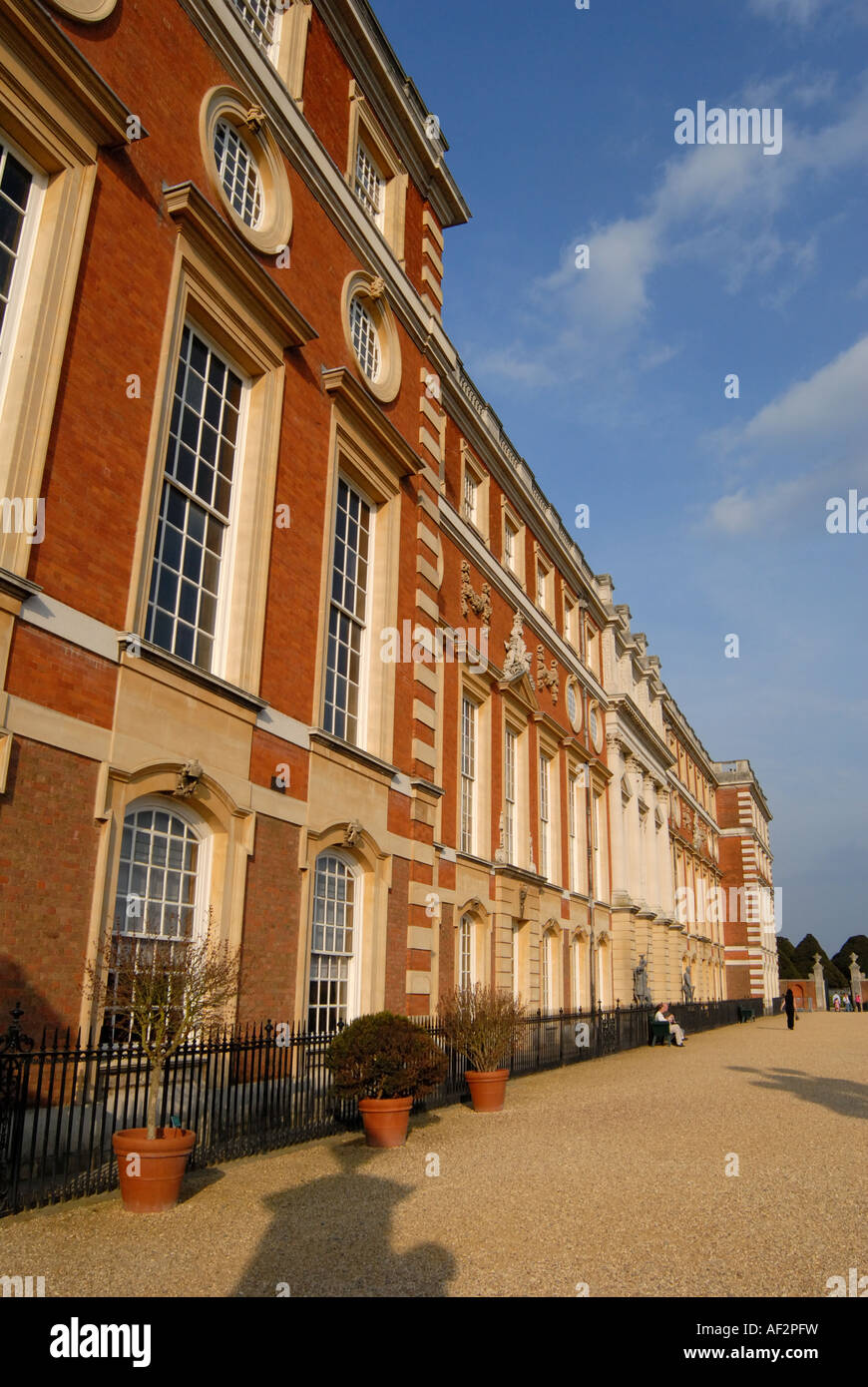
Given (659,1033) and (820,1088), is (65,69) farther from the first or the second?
(659,1033)

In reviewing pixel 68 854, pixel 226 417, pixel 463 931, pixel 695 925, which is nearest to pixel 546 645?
pixel 463 931

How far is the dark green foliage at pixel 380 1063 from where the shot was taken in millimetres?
10891

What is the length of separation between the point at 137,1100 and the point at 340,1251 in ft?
7.92

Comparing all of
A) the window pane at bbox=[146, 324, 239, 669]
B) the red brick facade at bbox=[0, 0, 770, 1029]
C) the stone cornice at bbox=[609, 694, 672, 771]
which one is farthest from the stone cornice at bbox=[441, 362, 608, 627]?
the window pane at bbox=[146, 324, 239, 669]

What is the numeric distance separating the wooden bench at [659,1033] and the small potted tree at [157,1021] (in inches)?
917

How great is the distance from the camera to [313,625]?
1409 centimetres

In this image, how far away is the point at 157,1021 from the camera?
26.8 feet

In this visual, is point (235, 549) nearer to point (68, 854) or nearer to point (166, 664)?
point (166, 664)

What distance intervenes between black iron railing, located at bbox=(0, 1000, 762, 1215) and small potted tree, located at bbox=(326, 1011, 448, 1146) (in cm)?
51

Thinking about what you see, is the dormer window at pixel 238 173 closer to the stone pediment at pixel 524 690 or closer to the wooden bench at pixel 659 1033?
the stone pediment at pixel 524 690

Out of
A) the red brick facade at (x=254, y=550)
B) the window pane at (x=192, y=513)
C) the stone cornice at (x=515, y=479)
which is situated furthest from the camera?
the stone cornice at (x=515, y=479)

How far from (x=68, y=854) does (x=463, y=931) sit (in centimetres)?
1373

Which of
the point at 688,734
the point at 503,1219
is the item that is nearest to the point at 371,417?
the point at 503,1219

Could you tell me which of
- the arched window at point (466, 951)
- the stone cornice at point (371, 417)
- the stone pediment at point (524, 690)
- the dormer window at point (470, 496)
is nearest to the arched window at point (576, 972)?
the stone pediment at point (524, 690)
